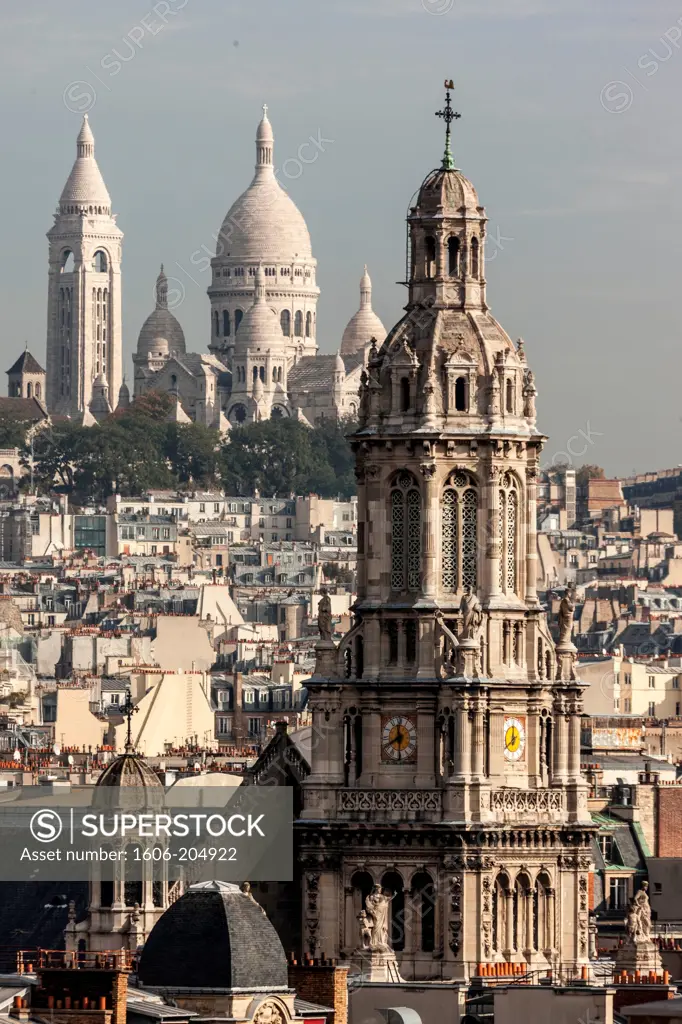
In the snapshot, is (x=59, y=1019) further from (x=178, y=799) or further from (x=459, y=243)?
(x=178, y=799)

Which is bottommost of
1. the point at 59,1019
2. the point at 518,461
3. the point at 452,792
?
the point at 59,1019

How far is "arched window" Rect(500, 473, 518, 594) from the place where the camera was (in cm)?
5634

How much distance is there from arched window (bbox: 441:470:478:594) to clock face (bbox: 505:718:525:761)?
4.80 feet

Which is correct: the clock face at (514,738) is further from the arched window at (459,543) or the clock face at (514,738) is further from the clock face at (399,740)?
the arched window at (459,543)

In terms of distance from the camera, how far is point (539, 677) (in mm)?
56375

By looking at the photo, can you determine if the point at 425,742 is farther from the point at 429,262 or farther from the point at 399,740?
the point at 429,262

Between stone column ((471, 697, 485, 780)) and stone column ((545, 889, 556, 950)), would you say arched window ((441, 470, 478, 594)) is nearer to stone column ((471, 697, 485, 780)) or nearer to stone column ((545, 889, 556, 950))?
stone column ((471, 697, 485, 780))

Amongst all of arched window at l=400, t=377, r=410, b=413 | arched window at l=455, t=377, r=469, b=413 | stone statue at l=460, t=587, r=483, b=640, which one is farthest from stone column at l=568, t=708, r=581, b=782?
arched window at l=400, t=377, r=410, b=413

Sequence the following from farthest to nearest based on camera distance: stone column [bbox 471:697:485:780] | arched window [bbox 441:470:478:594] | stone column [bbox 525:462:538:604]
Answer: stone column [bbox 525:462:538:604]
arched window [bbox 441:470:478:594]
stone column [bbox 471:697:485:780]

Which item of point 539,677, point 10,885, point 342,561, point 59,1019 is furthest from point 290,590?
point 59,1019

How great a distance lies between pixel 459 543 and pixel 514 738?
7.00 feet

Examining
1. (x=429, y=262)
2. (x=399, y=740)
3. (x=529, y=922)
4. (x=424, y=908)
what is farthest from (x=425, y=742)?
(x=429, y=262)

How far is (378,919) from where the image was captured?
175ft

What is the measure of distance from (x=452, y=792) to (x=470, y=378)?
15.2 ft
